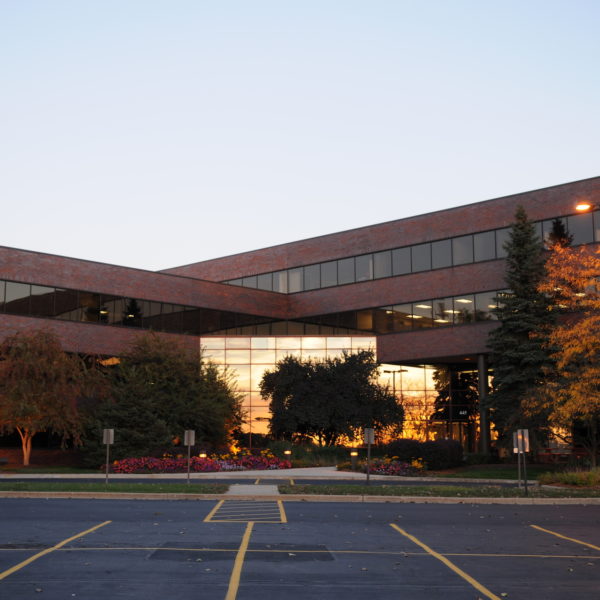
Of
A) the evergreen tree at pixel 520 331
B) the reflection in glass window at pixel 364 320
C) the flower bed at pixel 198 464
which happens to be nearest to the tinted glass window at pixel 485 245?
the evergreen tree at pixel 520 331

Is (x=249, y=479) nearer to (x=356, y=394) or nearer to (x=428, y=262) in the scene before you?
(x=356, y=394)

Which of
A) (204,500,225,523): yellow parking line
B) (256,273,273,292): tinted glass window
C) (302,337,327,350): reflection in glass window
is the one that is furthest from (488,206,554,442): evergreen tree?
(256,273,273,292): tinted glass window

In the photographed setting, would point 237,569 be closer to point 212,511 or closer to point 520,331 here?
point 212,511

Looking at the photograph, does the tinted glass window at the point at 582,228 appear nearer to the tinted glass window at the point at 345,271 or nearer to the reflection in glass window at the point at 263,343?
the tinted glass window at the point at 345,271

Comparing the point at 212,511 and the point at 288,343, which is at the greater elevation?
the point at 288,343

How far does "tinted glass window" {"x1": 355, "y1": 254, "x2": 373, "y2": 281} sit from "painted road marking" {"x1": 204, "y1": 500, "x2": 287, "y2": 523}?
34.5 meters

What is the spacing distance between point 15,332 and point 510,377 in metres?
26.0

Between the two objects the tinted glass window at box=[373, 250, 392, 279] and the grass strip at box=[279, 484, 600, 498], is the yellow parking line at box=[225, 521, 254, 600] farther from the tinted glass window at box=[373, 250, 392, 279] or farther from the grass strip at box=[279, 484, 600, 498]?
the tinted glass window at box=[373, 250, 392, 279]

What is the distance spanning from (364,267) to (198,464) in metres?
22.9

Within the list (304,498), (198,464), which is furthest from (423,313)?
(304,498)

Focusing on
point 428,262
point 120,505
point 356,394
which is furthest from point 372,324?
point 120,505

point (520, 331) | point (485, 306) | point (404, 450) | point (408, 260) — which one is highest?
point (408, 260)

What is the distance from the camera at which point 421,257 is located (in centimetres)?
5309

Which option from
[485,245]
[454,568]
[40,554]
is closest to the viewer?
[454,568]
